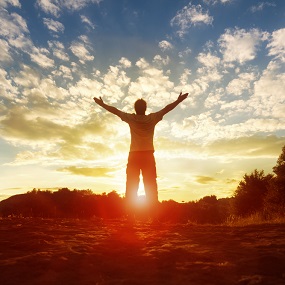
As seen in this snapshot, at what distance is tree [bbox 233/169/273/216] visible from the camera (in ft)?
129

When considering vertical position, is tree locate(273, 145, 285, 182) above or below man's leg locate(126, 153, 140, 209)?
above

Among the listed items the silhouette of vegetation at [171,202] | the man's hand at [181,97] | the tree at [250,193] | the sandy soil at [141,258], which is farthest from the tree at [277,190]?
the sandy soil at [141,258]

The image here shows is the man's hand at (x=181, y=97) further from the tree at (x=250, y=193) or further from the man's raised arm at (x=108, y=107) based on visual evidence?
the tree at (x=250, y=193)

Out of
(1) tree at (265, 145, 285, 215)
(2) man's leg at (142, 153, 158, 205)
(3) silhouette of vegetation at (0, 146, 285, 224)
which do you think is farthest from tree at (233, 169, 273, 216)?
(2) man's leg at (142, 153, 158, 205)

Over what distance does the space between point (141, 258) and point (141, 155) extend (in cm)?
350

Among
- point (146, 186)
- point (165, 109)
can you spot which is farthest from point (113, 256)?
point (165, 109)

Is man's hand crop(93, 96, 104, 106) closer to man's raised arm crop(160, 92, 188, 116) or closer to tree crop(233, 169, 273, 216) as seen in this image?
man's raised arm crop(160, 92, 188, 116)

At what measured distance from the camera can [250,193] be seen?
132ft

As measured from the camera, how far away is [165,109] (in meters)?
6.95

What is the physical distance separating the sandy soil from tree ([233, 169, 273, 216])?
3719cm

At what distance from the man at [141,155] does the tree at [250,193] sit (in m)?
35.4

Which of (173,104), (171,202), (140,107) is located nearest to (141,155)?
(140,107)

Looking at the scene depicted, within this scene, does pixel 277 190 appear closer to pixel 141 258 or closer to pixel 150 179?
pixel 150 179

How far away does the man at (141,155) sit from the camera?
6664mm
